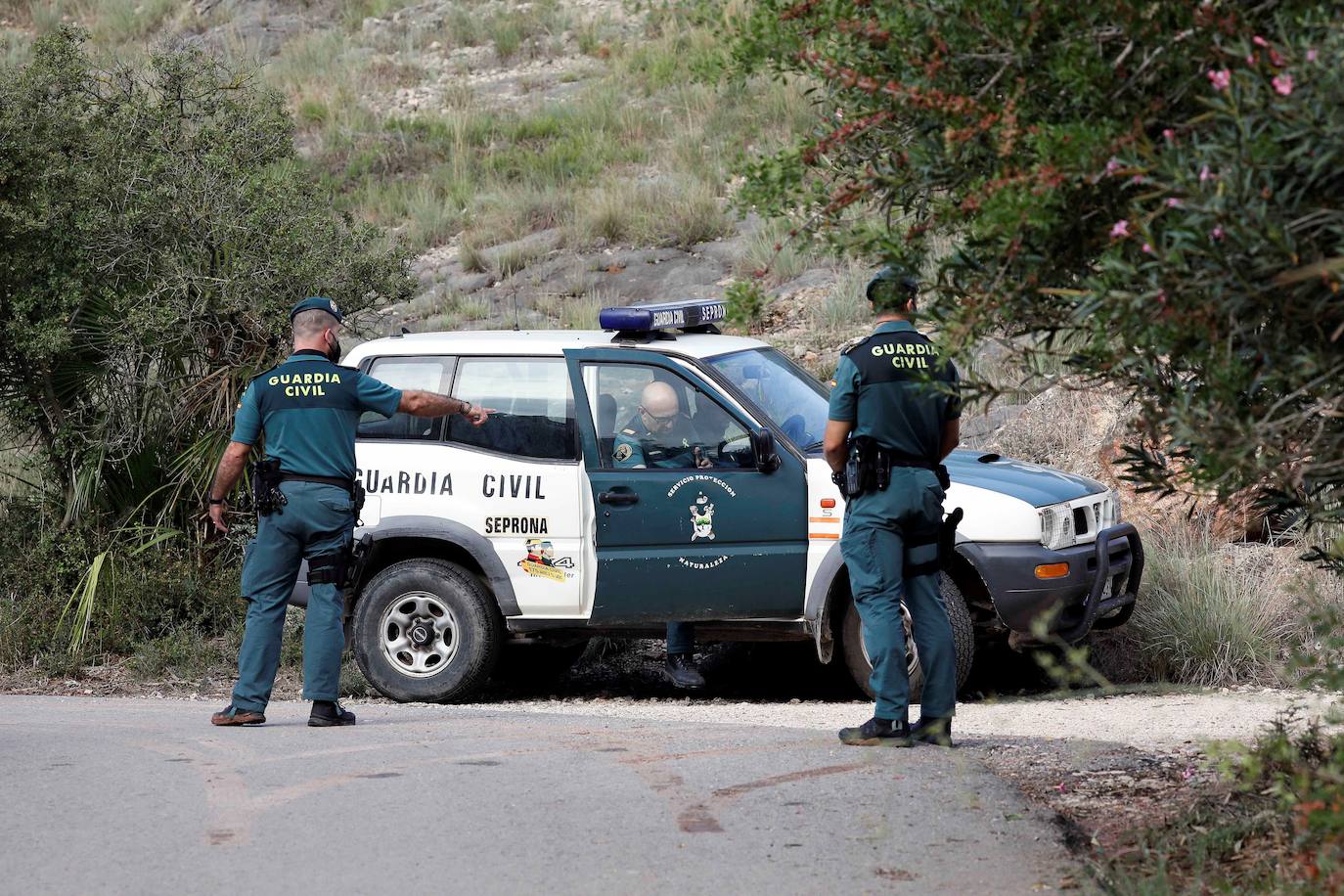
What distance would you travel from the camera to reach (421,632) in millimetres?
8906

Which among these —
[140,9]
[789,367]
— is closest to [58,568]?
[789,367]

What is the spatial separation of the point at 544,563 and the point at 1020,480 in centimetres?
248

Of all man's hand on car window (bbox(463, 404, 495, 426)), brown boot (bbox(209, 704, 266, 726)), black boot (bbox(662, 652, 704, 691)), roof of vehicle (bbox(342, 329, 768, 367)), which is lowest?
brown boot (bbox(209, 704, 266, 726))

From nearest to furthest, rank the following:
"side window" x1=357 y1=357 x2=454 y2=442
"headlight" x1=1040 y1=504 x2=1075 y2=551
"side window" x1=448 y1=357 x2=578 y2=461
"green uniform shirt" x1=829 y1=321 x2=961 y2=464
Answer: "green uniform shirt" x1=829 y1=321 x2=961 y2=464, "headlight" x1=1040 y1=504 x2=1075 y2=551, "side window" x1=448 y1=357 x2=578 y2=461, "side window" x1=357 y1=357 x2=454 y2=442

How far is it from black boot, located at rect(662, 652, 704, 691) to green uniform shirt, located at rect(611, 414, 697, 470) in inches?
43.7

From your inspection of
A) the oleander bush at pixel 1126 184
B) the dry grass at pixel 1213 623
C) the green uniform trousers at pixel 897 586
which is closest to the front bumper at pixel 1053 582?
the dry grass at pixel 1213 623

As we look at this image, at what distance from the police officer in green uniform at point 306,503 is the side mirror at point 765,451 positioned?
1.78 metres

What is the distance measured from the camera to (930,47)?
4.23 m

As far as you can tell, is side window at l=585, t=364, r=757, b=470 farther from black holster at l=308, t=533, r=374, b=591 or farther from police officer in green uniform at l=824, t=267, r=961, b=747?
police officer in green uniform at l=824, t=267, r=961, b=747

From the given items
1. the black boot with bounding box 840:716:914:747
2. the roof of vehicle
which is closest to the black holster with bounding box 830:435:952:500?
the black boot with bounding box 840:716:914:747

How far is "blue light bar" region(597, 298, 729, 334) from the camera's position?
8859mm

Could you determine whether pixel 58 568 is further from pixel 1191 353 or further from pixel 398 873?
pixel 1191 353

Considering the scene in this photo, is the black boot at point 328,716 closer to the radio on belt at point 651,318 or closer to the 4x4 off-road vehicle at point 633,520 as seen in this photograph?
the 4x4 off-road vehicle at point 633,520

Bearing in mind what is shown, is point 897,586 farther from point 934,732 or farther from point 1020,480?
point 1020,480
